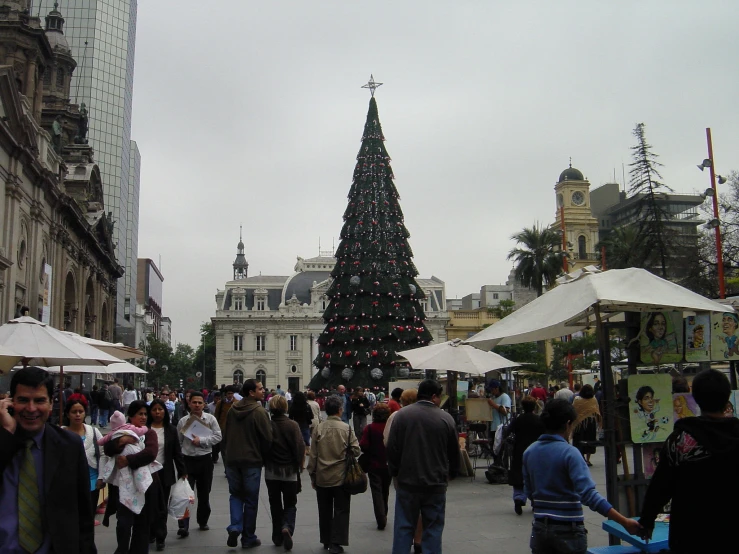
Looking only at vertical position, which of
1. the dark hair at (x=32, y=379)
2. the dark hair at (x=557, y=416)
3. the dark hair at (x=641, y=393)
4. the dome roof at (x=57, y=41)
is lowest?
the dark hair at (x=557, y=416)

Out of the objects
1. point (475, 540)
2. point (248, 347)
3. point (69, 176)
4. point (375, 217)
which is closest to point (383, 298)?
point (375, 217)

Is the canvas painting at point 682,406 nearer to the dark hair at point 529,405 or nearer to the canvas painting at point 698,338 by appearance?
the canvas painting at point 698,338

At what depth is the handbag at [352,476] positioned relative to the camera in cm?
852

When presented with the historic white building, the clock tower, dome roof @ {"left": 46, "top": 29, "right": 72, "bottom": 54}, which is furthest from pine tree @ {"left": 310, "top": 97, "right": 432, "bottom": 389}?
the historic white building

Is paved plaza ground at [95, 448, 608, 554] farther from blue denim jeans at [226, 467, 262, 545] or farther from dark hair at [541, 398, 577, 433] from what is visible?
dark hair at [541, 398, 577, 433]

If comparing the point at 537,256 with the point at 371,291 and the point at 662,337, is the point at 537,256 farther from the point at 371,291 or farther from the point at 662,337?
the point at 662,337

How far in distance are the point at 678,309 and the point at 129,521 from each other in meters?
5.54

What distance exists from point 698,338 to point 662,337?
33 centimetres

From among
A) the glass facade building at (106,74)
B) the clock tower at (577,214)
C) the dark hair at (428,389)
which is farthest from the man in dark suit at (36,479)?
the glass facade building at (106,74)

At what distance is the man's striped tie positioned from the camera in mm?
4008

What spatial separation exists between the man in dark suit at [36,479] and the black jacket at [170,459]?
420cm

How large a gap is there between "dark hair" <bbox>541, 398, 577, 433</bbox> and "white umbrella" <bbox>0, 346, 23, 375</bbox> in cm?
671

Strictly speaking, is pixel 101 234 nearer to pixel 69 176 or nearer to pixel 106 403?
pixel 69 176

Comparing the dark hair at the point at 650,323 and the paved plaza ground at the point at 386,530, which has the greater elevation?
the dark hair at the point at 650,323
